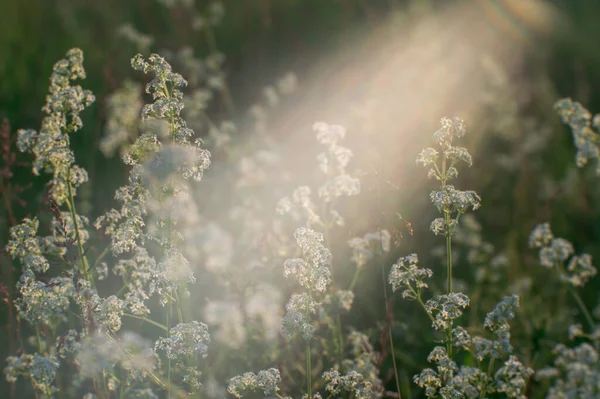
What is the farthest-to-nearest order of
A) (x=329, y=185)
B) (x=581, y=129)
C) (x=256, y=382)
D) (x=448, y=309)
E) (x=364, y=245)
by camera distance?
(x=364, y=245) → (x=329, y=185) → (x=581, y=129) → (x=448, y=309) → (x=256, y=382)

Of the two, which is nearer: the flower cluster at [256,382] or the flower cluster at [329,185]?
the flower cluster at [256,382]

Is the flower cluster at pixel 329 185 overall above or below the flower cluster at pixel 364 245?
above

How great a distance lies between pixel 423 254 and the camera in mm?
5043

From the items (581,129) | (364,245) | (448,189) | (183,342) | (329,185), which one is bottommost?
(183,342)

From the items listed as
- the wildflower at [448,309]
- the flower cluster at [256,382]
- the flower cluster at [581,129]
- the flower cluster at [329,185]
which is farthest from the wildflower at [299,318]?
the flower cluster at [581,129]

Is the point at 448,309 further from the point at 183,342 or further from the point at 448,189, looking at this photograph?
the point at 183,342

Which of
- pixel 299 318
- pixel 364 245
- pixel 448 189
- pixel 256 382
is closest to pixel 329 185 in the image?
pixel 364 245

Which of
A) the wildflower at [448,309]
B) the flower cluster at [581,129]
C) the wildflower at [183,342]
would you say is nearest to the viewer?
the wildflower at [183,342]

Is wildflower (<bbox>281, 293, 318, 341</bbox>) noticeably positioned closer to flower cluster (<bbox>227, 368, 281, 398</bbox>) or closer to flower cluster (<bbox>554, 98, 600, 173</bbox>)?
flower cluster (<bbox>227, 368, 281, 398</bbox>)

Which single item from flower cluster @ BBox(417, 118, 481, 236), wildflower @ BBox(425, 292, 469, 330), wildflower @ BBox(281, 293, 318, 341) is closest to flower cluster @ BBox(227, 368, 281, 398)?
wildflower @ BBox(281, 293, 318, 341)

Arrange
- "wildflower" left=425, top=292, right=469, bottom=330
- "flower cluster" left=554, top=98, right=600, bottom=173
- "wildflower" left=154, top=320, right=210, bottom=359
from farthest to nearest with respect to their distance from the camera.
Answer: "flower cluster" left=554, top=98, right=600, bottom=173 < "wildflower" left=425, top=292, right=469, bottom=330 < "wildflower" left=154, top=320, right=210, bottom=359

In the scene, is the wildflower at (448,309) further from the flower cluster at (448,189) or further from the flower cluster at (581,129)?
the flower cluster at (581,129)

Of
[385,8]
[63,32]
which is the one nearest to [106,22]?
[63,32]

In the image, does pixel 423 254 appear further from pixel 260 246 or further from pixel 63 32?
pixel 63 32
